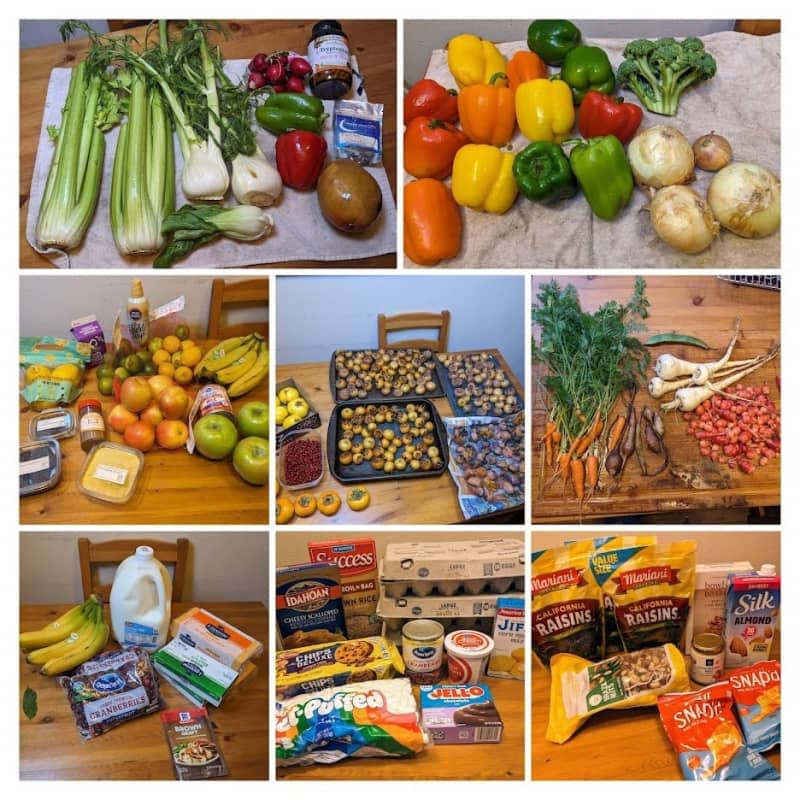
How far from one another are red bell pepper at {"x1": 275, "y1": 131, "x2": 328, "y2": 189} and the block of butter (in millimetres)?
882

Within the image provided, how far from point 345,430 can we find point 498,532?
0.35 meters

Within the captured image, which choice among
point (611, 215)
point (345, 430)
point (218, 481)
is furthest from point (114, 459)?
point (611, 215)

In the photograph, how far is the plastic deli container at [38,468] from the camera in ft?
4.97

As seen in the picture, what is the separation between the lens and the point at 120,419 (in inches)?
62.2

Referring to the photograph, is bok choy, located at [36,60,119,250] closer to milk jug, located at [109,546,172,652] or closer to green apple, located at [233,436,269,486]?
green apple, located at [233,436,269,486]

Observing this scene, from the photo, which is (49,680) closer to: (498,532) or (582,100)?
(498,532)

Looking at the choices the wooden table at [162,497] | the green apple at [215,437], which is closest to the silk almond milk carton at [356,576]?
the wooden table at [162,497]

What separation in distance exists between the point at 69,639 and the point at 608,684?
1.06m

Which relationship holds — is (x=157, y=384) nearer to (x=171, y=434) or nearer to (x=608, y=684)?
Result: (x=171, y=434)

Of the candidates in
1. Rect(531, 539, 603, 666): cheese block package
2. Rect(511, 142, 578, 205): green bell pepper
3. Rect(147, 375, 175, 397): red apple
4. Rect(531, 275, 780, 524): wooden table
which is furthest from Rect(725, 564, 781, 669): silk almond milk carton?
Rect(147, 375, 175, 397): red apple

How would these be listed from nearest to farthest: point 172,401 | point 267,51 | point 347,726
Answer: point 347,726
point 172,401
point 267,51

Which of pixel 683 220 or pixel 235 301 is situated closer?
pixel 683 220

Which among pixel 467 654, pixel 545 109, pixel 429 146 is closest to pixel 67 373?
pixel 429 146

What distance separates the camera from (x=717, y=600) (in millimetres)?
1613
